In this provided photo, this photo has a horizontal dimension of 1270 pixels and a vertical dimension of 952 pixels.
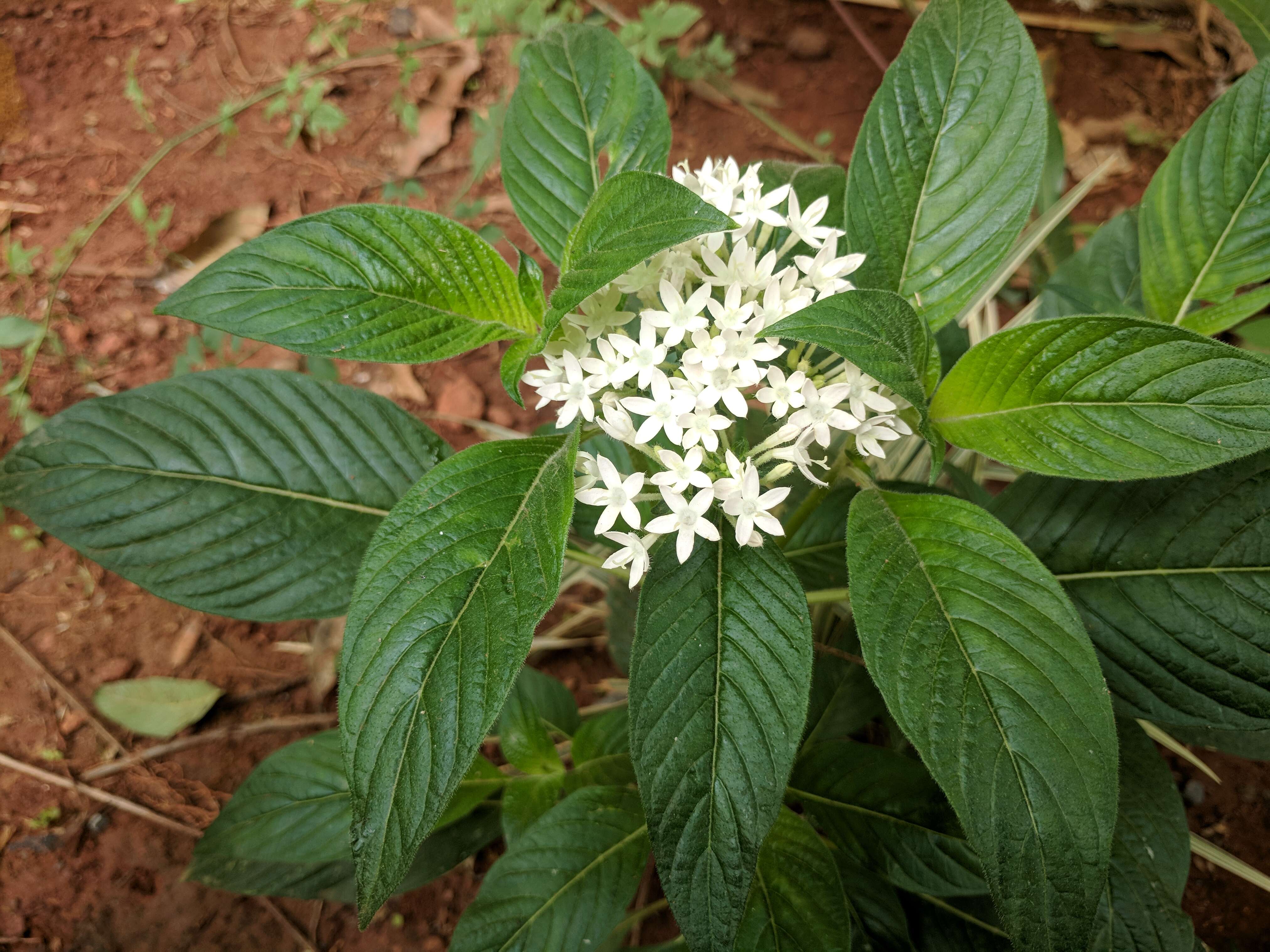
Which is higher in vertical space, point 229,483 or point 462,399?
point 229,483

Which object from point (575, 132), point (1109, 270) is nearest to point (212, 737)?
point (575, 132)

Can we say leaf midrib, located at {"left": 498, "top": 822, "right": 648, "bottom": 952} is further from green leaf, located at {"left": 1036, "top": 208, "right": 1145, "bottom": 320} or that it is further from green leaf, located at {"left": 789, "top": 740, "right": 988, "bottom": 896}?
green leaf, located at {"left": 1036, "top": 208, "right": 1145, "bottom": 320}

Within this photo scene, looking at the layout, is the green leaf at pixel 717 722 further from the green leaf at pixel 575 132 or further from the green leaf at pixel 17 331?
the green leaf at pixel 17 331

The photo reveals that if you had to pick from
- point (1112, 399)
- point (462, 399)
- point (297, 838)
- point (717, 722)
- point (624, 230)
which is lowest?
point (297, 838)

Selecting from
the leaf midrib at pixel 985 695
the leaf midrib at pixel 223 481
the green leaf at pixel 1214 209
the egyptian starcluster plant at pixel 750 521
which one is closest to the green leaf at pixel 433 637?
the egyptian starcluster plant at pixel 750 521

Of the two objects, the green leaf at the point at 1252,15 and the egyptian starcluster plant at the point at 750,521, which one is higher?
the green leaf at the point at 1252,15

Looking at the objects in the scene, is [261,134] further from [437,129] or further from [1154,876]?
[1154,876]

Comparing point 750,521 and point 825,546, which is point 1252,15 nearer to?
point 825,546

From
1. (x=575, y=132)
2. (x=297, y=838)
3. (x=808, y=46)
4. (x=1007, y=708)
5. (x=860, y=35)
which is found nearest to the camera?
(x=1007, y=708)
